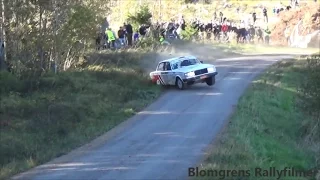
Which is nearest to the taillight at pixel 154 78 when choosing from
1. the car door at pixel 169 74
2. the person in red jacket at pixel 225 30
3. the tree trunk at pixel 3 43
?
the car door at pixel 169 74

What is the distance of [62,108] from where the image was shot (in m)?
21.5

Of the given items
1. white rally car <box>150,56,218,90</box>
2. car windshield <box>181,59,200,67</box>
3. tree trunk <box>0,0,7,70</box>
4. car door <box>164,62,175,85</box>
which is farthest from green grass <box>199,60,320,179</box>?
tree trunk <box>0,0,7,70</box>

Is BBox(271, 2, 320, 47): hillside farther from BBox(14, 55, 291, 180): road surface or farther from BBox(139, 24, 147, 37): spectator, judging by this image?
BBox(14, 55, 291, 180): road surface

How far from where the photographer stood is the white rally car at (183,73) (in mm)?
27391

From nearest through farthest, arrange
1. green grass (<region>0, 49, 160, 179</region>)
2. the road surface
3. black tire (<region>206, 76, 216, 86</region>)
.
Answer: the road surface
green grass (<region>0, 49, 160, 179</region>)
black tire (<region>206, 76, 216, 86</region>)

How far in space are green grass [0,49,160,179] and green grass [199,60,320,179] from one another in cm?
439

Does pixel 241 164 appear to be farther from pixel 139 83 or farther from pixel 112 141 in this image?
pixel 139 83

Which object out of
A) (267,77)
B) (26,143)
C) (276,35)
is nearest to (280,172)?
(26,143)

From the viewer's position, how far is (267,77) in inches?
1268

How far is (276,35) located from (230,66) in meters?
22.0

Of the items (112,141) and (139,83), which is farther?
(139,83)

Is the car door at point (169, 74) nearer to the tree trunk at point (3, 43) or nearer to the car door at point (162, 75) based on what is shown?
the car door at point (162, 75)

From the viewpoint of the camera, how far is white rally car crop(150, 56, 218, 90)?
27.4 meters

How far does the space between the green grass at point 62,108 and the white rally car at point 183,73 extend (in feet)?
2.59
